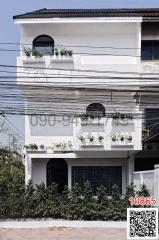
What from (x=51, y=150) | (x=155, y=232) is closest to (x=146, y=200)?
(x=155, y=232)

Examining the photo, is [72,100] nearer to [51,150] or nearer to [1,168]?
[51,150]

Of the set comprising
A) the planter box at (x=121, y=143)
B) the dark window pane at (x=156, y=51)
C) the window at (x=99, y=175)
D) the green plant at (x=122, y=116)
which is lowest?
the window at (x=99, y=175)

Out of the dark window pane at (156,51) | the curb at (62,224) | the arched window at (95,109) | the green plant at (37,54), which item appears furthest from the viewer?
the dark window pane at (156,51)

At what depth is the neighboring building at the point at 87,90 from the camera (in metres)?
16.7

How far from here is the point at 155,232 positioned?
9.60 metres

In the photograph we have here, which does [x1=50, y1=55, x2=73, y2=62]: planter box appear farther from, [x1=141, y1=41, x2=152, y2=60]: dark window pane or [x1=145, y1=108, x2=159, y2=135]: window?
[x1=145, y1=108, x2=159, y2=135]: window

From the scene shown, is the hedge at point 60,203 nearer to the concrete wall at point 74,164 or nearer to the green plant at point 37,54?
the concrete wall at point 74,164

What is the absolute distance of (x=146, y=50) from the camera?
18.6m

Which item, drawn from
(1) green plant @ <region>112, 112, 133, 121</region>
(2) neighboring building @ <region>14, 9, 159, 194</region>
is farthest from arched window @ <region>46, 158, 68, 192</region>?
(1) green plant @ <region>112, 112, 133, 121</region>

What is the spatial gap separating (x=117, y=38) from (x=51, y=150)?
5.02 meters

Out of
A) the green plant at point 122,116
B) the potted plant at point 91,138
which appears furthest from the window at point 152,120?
the potted plant at point 91,138

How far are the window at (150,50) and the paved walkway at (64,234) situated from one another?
7.13 metres

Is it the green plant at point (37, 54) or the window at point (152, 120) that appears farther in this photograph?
the window at point (152, 120)

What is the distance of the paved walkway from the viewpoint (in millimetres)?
13192
